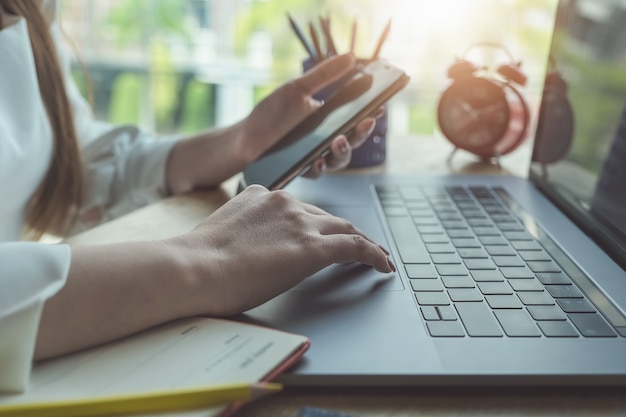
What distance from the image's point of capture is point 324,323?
42 cm

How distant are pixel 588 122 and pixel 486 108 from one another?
Answer: 21 centimetres

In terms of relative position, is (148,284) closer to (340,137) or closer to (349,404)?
(349,404)

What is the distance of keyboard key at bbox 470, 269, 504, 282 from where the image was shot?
1.65ft

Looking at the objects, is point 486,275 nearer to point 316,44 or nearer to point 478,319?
point 478,319

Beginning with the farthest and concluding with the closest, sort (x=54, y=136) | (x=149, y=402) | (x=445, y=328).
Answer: (x=54, y=136)
(x=445, y=328)
(x=149, y=402)

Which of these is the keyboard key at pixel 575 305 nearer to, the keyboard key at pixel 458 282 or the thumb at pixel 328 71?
the keyboard key at pixel 458 282

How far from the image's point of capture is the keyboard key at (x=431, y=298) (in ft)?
1.50

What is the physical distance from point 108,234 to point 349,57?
0.32 m

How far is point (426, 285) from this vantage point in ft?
1.61

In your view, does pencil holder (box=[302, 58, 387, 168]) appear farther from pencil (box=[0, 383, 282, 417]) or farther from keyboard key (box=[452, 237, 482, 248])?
pencil (box=[0, 383, 282, 417])

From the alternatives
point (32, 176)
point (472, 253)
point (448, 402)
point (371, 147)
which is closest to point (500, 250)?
point (472, 253)

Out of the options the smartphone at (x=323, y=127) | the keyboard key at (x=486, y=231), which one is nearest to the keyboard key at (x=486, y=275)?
the keyboard key at (x=486, y=231)

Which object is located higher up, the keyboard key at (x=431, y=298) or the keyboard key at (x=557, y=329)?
the keyboard key at (x=557, y=329)

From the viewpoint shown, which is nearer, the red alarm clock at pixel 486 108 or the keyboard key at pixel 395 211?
the keyboard key at pixel 395 211
